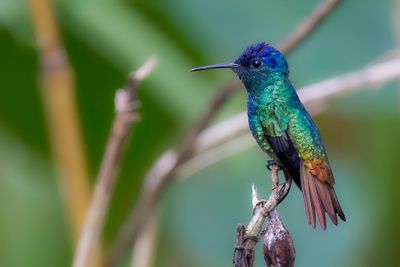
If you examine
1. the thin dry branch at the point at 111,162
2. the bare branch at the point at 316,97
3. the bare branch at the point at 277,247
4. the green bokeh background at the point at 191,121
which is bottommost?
the bare branch at the point at 277,247

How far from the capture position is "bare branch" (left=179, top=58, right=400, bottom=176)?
2188 mm

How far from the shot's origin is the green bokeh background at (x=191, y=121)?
9.26 ft

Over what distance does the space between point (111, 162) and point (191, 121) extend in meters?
0.97

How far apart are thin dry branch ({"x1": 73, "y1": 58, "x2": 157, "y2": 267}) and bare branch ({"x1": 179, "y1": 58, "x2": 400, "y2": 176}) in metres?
0.37

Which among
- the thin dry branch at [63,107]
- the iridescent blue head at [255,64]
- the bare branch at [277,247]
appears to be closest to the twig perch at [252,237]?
the bare branch at [277,247]

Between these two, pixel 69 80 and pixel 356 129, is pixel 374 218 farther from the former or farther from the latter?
pixel 69 80

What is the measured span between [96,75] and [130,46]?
18 cm

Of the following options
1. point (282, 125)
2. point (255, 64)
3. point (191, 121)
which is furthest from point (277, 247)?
point (191, 121)

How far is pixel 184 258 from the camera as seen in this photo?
3.02 metres

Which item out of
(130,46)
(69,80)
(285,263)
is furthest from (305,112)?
(130,46)

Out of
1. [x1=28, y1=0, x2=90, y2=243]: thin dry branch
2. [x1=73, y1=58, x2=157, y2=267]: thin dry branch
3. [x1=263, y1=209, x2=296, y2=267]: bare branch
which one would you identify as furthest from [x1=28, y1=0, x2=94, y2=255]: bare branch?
[x1=263, y1=209, x2=296, y2=267]: bare branch

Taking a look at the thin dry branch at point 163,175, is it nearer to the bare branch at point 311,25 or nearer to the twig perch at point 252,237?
the bare branch at point 311,25

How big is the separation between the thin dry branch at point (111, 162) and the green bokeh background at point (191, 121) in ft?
2.73

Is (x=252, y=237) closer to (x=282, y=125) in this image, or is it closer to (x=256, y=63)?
(x=282, y=125)
